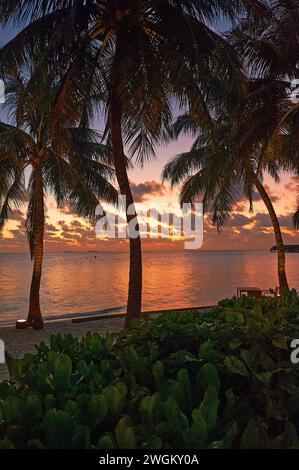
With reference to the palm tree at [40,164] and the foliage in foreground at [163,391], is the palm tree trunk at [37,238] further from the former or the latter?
the foliage in foreground at [163,391]

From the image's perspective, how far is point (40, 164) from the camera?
1363 centimetres

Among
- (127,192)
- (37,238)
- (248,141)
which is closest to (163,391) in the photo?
(127,192)

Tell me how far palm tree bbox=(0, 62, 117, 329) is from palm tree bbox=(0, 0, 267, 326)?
0.74m

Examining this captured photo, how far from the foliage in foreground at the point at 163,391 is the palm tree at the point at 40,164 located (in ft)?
25.6

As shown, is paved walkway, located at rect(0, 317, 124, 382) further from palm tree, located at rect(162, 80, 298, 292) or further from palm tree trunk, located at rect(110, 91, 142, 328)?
palm tree, located at rect(162, 80, 298, 292)

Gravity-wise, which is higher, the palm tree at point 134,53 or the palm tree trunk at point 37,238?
the palm tree at point 134,53

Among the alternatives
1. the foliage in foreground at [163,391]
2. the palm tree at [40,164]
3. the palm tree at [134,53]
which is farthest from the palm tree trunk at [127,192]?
the foliage in foreground at [163,391]

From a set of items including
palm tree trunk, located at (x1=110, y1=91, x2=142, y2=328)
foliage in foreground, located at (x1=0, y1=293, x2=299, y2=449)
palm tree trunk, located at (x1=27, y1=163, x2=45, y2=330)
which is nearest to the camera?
foliage in foreground, located at (x1=0, y1=293, x2=299, y2=449)

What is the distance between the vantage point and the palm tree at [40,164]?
39.3 feet

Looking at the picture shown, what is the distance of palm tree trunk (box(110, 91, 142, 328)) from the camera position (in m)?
10.5

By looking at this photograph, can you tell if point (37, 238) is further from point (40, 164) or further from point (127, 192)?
point (127, 192)

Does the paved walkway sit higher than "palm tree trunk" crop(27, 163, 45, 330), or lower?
lower

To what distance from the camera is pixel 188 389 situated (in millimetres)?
1982

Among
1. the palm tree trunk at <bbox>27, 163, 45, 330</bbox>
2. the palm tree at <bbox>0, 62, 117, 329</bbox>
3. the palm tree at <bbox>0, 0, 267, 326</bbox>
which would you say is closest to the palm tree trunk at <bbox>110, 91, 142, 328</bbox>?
the palm tree at <bbox>0, 0, 267, 326</bbox>
